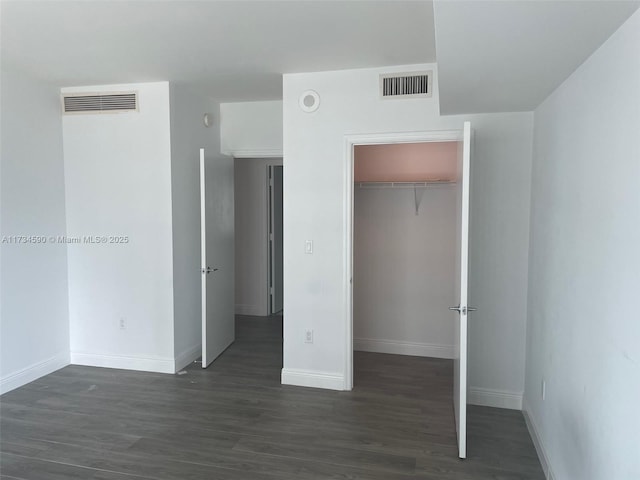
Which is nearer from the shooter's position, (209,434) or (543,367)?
(543,367)

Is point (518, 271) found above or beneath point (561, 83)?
beneath

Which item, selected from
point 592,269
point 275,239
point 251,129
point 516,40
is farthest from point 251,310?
point 516,40

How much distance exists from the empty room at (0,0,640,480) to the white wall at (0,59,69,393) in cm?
2

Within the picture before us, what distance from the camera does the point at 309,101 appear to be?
3.56m

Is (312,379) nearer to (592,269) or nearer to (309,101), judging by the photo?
(309,101)

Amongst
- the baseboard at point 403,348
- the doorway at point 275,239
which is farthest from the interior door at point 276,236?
the baseboard at point 403,348

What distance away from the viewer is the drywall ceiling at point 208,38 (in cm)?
232

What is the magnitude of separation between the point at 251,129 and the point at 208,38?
70.9 inches

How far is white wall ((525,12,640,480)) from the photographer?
149 cm

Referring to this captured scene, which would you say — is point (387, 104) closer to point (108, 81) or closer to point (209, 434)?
point (108, 81)

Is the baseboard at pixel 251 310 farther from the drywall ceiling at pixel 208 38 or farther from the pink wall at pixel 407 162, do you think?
the drywall ceiling at pixel 208 38

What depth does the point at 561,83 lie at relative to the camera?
2.39 m

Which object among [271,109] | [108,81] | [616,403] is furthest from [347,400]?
[108,81]

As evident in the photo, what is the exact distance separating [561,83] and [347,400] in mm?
2588
